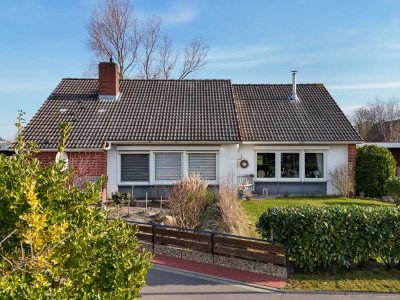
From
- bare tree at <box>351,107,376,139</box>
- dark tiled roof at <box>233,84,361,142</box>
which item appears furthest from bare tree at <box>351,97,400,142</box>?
dark tiled roof at <box>233,84,361,142</box>

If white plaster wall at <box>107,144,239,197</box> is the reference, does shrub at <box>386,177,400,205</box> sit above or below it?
below

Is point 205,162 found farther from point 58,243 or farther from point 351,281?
point 58,243

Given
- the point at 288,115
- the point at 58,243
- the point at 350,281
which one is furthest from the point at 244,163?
the point at 58,243

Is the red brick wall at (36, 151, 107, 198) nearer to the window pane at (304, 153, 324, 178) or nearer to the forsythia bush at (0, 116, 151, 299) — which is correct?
the window pane at (304, 153, 324, 178)

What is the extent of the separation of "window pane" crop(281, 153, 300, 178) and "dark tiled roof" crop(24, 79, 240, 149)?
3.40 metres

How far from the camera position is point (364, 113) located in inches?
2753

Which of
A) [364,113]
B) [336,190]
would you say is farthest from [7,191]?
[364,113]

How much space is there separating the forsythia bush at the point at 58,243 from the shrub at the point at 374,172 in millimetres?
17247

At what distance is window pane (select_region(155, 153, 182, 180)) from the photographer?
17594 millimetres

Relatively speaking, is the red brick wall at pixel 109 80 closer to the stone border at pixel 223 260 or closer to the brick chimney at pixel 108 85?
the brick chimney at pixel 108 85

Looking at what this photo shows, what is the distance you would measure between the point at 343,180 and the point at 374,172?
1.83 metres

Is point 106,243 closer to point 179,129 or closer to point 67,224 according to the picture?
point 67,224

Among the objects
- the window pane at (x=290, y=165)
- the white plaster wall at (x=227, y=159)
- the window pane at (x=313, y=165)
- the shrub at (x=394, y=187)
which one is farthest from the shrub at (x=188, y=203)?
the shrub at (x=394, y=187)

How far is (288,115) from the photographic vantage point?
20.5 m
